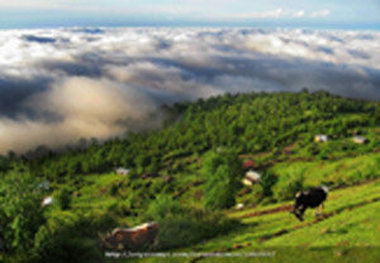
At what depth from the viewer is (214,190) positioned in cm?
4847

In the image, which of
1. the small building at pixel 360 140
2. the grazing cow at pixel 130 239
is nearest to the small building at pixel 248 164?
the small building at pixel 360 140

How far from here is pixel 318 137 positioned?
134 m

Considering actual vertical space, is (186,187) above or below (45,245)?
below

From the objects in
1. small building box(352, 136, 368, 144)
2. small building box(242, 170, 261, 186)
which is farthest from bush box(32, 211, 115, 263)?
small building box(352, 136, 368, 144)

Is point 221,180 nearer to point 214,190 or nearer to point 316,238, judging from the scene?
point 214,190

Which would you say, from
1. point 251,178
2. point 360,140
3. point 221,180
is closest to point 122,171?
point 251,178

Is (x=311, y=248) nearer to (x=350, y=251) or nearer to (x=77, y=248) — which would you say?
(x=350, y=251)

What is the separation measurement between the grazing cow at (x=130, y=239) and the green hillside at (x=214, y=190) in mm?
766

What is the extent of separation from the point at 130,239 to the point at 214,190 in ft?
102

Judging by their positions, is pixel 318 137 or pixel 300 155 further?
pixel 318 137

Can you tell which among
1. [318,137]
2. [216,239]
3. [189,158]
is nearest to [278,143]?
[318,137]

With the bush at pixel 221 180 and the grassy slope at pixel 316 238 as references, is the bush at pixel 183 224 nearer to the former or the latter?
the grassy slope at pixel 316 238

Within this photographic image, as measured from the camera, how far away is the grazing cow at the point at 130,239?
18.5m

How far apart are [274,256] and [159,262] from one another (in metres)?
6.74
